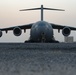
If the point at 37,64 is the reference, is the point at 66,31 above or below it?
below

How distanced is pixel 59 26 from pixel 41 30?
6.40 m

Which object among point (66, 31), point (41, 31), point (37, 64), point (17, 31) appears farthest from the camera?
point (66, 31)

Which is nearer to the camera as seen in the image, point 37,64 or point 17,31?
point 37,64

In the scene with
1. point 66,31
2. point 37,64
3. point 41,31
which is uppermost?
point 37,64

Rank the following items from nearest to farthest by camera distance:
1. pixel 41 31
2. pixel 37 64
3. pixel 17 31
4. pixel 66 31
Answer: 1. pixel 37 64
2. pixel 41 31
3. pixel 17 31
4. pixel 66 31

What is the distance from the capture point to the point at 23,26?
37469mm

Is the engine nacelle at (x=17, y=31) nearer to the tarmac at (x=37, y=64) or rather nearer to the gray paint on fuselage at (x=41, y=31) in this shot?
the gray paint on fuselage at (x=41, y=31)

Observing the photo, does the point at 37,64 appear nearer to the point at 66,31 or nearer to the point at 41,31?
the point at 41,31

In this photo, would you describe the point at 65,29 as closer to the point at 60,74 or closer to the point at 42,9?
the point at 42,9

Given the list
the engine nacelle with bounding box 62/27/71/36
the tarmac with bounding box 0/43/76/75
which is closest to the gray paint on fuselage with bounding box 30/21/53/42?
the engine nacelle with bounding box 62/27/71/36

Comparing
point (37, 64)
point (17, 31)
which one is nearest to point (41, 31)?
point (17, 31)

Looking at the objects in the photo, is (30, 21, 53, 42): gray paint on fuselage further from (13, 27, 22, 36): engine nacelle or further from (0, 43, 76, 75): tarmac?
(0, 43, 76, 75): tarmac

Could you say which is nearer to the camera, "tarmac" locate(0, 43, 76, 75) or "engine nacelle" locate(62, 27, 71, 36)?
"tarmac" locate(0, 43, 76, 75)

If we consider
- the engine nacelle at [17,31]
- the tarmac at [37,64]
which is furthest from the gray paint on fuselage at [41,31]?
the tarmac at [37,64]
